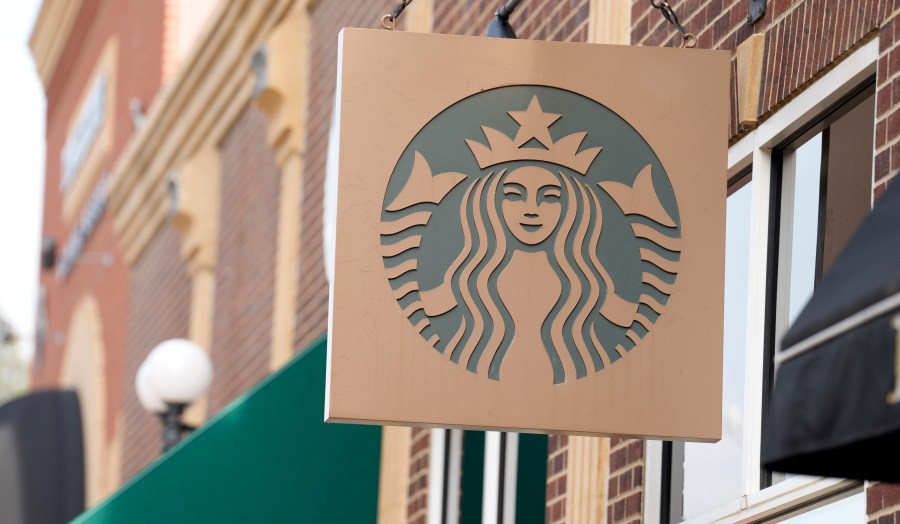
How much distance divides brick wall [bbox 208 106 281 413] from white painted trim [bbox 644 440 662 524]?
5608 millimetres

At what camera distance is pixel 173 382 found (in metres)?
10.3

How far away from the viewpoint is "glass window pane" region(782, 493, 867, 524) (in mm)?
4859

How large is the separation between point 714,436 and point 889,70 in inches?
44.3

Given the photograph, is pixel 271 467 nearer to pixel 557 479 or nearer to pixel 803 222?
pixel 557 479

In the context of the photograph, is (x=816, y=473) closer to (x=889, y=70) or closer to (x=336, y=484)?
(x=889, y=70)

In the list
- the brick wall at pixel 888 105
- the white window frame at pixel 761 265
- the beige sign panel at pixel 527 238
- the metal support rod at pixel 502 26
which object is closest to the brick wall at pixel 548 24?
the white window frame at pixel 761 265

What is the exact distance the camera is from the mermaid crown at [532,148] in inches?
193

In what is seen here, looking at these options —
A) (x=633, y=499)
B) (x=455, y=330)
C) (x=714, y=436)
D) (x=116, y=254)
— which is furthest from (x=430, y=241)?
(x=116, y=254)

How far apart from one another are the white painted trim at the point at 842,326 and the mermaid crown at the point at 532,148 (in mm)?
1817

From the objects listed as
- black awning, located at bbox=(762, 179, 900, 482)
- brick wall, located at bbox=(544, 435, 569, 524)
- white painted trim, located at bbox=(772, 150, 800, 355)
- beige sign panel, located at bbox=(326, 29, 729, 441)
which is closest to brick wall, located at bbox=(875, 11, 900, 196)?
beige sign panel, located at bbox=(326, 29, 729, 441)

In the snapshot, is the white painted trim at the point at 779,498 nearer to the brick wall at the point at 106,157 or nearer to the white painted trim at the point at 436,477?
the white painted trim at the point at 436,477

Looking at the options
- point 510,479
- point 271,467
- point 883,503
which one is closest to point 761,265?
point 883,503

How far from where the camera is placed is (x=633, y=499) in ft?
20.5

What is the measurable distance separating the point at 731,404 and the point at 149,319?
406 inches
